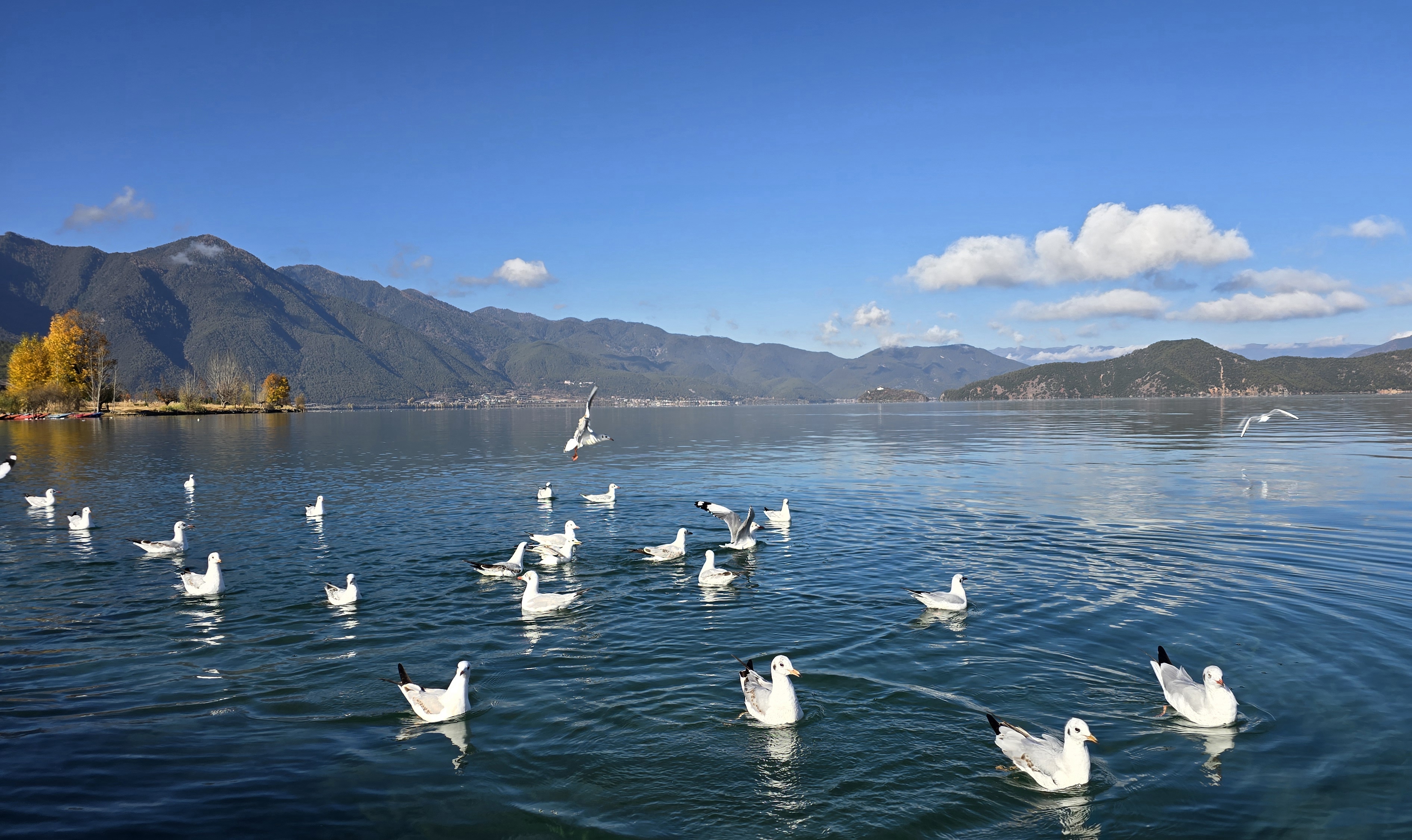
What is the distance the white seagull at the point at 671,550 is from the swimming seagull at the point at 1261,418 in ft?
75.1

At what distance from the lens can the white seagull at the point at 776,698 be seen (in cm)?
1061

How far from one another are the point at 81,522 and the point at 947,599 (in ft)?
98.1

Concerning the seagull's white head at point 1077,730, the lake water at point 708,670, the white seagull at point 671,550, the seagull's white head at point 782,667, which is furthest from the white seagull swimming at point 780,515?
the seagull's white head at point 1077,730

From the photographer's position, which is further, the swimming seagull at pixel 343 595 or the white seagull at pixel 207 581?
the white seagull at pixel 207 581

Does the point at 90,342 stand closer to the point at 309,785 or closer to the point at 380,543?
the point at 380,543

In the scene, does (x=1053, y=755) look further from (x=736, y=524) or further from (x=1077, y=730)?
(x=736, y=524)

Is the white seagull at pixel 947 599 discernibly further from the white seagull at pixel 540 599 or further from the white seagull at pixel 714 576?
the white seagull at pixel 540 599

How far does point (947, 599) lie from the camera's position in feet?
51.8

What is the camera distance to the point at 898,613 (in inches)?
628

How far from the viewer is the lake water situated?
8617 millimetres

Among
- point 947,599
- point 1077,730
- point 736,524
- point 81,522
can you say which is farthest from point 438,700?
point 81,522

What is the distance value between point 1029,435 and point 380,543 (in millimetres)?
71616

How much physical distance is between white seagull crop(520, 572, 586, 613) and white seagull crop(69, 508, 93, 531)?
20313 mm

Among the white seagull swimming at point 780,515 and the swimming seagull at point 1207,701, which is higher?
the white seagull swimming at point 780,515
